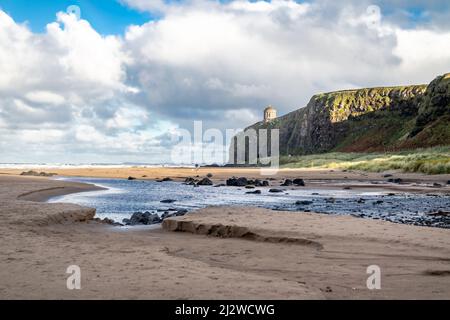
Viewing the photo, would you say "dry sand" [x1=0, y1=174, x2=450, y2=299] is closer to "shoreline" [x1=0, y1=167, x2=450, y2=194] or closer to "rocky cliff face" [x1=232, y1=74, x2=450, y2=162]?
"shoreline" [x1=0, y1=167, x2=450, y2=194]

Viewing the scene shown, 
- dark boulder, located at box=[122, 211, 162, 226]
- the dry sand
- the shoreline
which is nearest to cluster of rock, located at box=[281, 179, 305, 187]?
the shoreline

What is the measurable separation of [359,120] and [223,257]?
13842 cm

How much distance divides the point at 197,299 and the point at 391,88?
145m

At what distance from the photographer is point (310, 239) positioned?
997 centimetres

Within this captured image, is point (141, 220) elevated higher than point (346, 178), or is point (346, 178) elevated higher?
point (346, 178)

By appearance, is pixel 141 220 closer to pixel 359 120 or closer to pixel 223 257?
pixel 223 257

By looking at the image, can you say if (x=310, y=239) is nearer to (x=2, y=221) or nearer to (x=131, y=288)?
(x=131, y=288)

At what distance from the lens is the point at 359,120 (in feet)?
455

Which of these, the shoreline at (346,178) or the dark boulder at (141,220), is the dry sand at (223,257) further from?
the shoreline at (346,178)

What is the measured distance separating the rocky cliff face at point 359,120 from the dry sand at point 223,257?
9426 cm

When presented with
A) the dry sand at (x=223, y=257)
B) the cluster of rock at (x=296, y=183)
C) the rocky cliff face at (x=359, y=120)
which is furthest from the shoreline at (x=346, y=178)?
the rocky cliff face at (x=359, y=120)

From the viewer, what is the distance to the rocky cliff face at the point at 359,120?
119 m

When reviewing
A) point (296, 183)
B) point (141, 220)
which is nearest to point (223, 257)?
point (141, 220)
